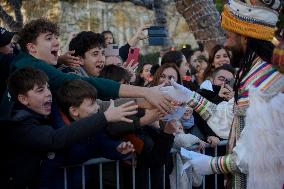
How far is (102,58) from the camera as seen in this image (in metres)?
4.82

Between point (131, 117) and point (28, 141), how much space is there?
2.43 feet

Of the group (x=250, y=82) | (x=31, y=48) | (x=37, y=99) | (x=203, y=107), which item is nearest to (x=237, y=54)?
(x=250, y=82)

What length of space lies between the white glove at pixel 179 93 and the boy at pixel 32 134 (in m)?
0.56

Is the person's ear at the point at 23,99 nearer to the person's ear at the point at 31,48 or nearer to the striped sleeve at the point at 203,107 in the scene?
the person's ear at the point at 31,48

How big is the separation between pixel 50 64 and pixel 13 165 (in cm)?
93

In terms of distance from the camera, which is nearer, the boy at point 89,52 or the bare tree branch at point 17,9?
the boy at point 89,52

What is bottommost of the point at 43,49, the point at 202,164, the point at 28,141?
the point at 202,164

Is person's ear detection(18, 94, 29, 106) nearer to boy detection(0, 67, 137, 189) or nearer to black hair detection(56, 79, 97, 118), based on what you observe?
boy detection(0, 67, 137, 189)

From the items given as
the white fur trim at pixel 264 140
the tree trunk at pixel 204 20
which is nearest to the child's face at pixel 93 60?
the white fur trim at pixel 264 140

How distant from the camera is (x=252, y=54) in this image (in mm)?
3430

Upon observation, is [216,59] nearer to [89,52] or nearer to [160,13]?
[89,52]

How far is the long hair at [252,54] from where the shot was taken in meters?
3.30

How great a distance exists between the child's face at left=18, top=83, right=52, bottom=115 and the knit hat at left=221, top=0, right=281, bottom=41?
1.14 m

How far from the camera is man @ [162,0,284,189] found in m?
3.19
